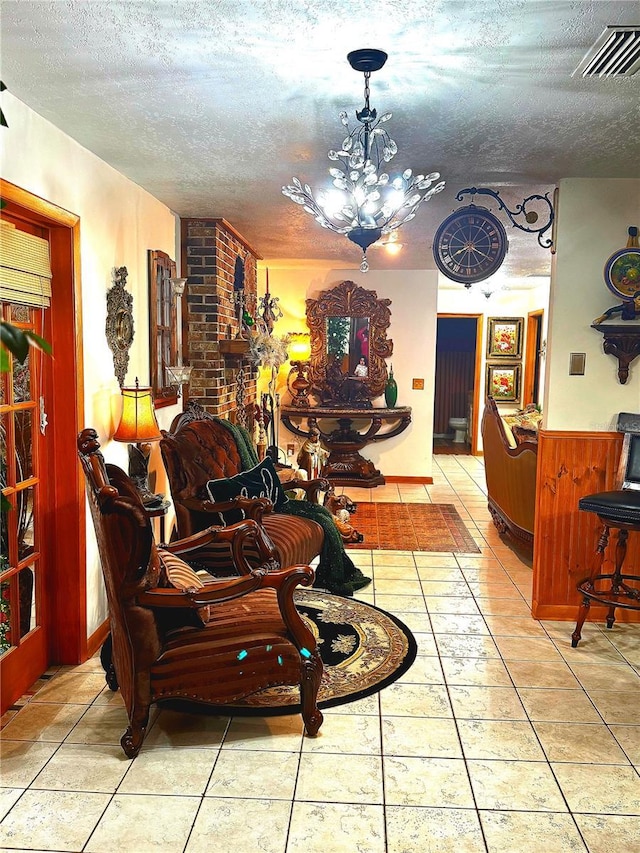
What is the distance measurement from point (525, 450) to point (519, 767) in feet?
8.37

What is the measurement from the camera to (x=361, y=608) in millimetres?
3910

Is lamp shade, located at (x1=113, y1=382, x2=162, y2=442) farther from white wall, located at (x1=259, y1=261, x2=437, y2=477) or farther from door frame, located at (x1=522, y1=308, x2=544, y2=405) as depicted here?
door frame, located at (x1=522, y1=308, x2=544, y2=405)

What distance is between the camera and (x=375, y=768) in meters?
2.41

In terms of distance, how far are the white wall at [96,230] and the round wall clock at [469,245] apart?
1.67 metres

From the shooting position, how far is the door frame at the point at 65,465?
3.01m

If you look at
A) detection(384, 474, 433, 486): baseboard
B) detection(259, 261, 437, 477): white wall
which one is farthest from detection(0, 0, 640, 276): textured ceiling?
detection(384, 474, 433, 486): baseboard

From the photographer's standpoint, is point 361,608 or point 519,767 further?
point 361,608

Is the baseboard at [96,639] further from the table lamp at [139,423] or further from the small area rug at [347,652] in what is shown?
the small area rug at [347,652]

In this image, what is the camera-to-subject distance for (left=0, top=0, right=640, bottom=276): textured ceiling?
6.07ft

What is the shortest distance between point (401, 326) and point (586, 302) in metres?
3.99

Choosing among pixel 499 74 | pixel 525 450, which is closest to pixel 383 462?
pixel 525 450

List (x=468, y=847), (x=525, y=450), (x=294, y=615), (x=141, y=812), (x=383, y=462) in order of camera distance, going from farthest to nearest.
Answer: (x=383, y=462) → (x=525, y=450) → (x=294, y=615) → (x=141, y=812) → (x=468, y=847)

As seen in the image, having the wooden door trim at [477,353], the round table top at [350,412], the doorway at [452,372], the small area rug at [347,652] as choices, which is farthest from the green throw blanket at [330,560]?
the doorway at [452,372]

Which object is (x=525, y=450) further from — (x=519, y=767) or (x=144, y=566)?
(x=144, y=566)
